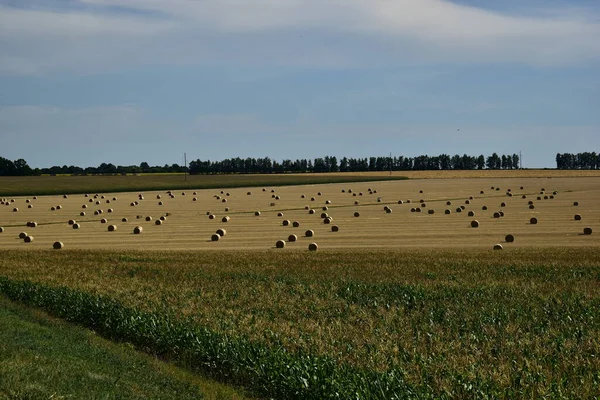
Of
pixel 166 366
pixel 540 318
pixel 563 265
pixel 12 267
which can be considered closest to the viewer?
pixel 166 366

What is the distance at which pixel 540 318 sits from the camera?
16969 mm

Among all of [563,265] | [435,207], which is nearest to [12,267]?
[563,265]

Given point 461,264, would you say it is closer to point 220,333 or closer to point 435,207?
point 220,333

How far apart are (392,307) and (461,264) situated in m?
8.35

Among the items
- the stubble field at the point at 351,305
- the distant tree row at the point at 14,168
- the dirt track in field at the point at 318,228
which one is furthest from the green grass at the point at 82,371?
the distant tree row at the point at 14,168

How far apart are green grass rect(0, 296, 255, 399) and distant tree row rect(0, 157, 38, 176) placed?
170 m

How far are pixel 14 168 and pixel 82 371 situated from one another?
179 meters

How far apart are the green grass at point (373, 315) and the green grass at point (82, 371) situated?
710 millimetres

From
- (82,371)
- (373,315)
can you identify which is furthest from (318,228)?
(82,371)

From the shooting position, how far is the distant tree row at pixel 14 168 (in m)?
179

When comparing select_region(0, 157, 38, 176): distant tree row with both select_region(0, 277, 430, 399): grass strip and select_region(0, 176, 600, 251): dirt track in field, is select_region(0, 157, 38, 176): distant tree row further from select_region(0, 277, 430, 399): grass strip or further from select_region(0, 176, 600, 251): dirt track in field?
select_region(0, 277, 430, 399): grass strip

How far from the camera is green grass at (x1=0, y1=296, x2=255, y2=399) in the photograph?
1264 centimetres

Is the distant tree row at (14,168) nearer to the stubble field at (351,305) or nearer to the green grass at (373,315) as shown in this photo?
the stubble field at (351,305)

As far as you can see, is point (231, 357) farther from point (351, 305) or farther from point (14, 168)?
point (14, 168)
